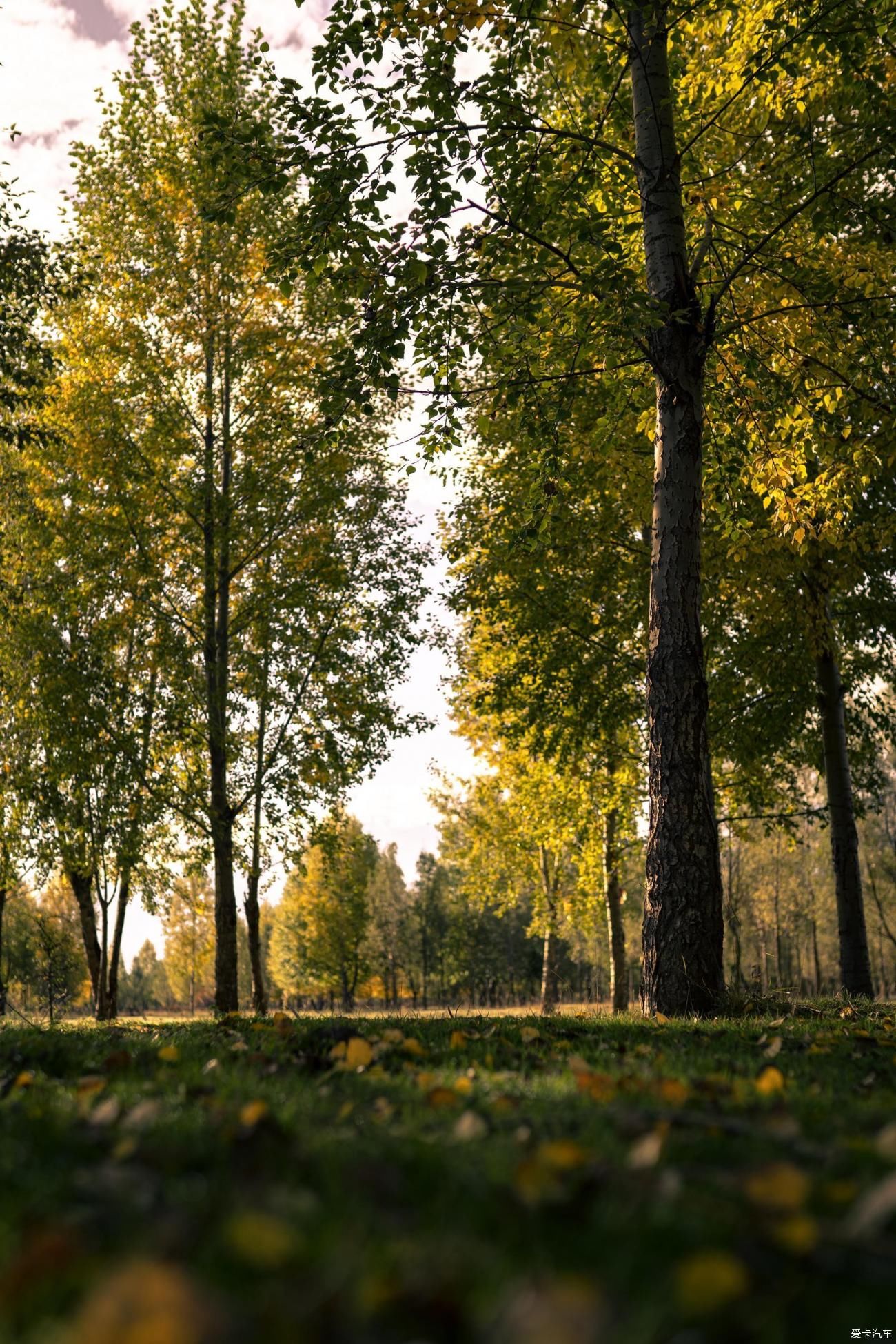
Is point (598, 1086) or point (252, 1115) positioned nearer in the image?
point (252, 1115)

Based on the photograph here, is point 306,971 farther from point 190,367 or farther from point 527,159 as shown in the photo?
point 527,159

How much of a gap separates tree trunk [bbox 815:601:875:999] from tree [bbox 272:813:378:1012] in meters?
29.4

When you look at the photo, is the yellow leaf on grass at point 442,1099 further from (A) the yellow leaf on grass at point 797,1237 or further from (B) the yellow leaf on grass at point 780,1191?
(A) the yellow leaf on grass at point 797,1237

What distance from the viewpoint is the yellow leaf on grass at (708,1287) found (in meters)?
1.05

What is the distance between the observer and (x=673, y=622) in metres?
6.42

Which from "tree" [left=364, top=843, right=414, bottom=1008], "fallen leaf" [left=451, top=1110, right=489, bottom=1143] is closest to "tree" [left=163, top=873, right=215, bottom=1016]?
"tree" [left=364, top=843, right=414, bottom=1008]

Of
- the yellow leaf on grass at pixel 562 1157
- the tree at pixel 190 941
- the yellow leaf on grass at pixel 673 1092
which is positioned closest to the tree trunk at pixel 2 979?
the yellow leaf on grass at pixel 673 1092

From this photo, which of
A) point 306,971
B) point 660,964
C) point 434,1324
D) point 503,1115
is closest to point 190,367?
point 660,964

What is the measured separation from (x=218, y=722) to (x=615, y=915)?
10.1 m

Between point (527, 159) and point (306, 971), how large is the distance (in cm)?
4937

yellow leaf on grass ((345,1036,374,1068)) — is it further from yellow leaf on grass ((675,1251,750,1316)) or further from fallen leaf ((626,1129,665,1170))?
yellow leaf on grass ((675,1251,750,1316))

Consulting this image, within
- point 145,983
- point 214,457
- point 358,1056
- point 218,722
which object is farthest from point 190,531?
point 145,983

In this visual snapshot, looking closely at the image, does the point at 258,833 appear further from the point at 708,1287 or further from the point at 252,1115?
the point at 708,1287

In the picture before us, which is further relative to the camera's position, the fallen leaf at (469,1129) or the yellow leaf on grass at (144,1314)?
the fallen leaf at (469,1129)
